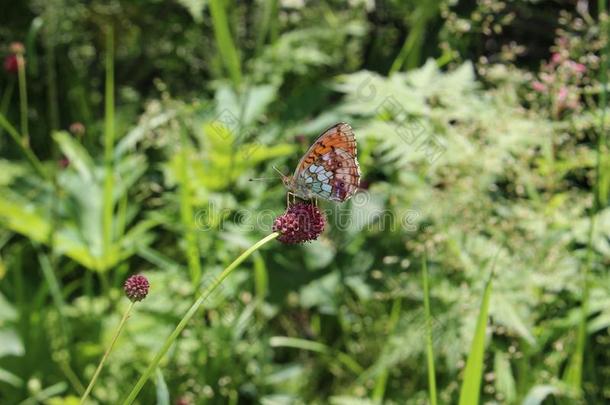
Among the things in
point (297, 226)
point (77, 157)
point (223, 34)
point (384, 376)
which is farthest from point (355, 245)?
point (297, 226)

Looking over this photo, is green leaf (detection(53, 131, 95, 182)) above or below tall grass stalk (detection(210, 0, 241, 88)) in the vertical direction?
below

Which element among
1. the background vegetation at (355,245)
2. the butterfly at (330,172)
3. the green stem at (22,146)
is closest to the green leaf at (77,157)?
the background vegetation at (355,245)

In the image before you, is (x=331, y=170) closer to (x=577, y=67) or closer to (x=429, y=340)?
(x=429, y=340)

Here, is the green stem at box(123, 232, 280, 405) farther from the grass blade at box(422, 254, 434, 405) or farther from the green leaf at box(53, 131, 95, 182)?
the green leaf at box(53, 131, 95, 182)

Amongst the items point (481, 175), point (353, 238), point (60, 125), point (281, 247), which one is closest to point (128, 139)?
point (281, 247)

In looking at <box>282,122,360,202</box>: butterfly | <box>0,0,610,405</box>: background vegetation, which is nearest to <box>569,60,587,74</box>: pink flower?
<box>0,0,610,405</box>: background vegetation

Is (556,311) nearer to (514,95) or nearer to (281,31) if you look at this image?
(514,95)
